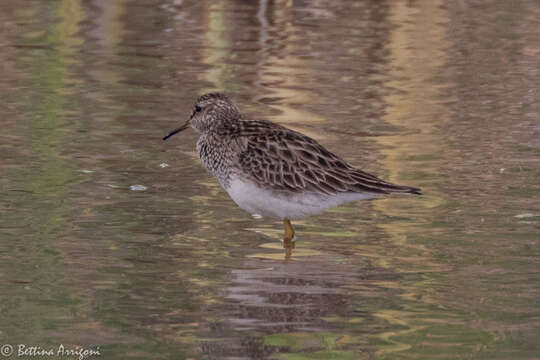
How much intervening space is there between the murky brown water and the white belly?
18.5 inches

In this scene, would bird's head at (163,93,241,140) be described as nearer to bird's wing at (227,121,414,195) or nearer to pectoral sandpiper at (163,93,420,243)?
pectoral sandpiper at (163,93,420,243)

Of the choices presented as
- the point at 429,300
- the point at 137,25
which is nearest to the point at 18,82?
the point at 137,25

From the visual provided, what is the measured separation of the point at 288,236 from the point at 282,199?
0.65 m

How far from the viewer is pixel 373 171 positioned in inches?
663

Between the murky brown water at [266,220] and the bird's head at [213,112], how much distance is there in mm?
1116

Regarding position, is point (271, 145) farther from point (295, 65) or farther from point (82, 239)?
point (295, 65)

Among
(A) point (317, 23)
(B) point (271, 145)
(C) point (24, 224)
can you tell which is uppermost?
(B) point (271, 145)

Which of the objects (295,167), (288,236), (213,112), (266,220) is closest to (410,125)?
(266,220)

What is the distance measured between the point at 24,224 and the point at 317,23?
18675 millimetres

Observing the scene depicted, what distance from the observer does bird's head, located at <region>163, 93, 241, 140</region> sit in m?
14.2

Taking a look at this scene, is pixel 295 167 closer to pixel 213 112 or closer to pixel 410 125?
pixel 213 112

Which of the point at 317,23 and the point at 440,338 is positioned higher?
the point at 440,338

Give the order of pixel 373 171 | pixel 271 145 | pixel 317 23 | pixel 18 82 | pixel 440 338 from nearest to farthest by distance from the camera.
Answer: pixel 440 338, pixel 271 145, pixel 373 171, pixel 18 82, pixel 317 23

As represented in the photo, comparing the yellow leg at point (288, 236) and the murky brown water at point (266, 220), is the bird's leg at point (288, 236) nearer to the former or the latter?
the yellow leg at point (288, 236)
